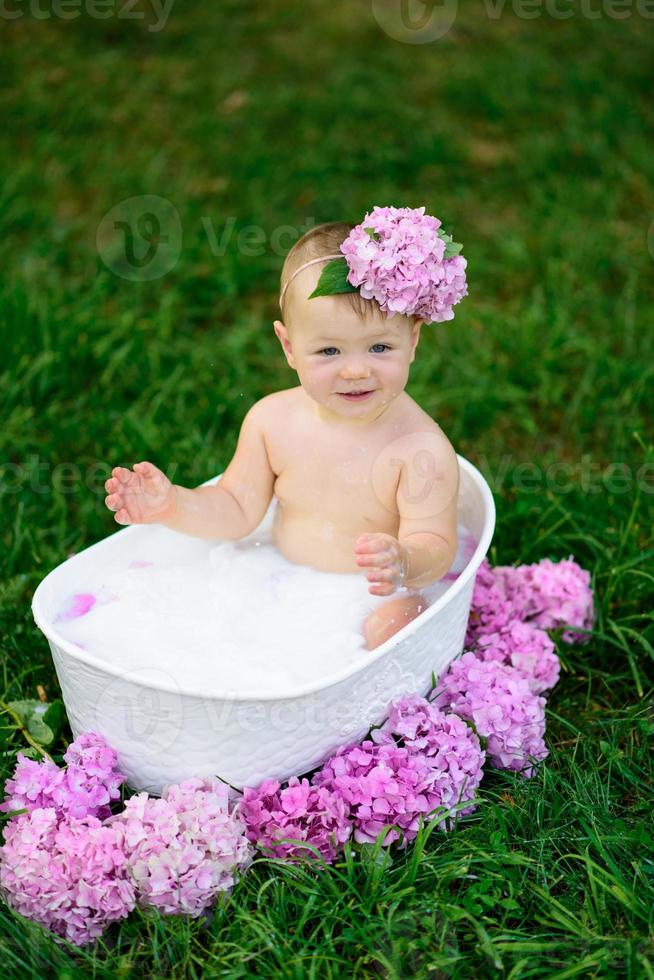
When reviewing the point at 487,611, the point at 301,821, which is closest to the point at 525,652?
the point at 487,611

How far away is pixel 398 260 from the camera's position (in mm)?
1705

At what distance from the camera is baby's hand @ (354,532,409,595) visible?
1.72 meters

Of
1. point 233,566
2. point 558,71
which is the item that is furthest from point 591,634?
point 558,71

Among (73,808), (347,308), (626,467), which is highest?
(347,308)

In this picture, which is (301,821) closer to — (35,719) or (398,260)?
(35,719)

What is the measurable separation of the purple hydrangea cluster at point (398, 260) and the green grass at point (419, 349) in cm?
82

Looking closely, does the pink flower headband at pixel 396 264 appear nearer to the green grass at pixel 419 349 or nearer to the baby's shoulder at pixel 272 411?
the baby's shoulder at pixel 272 411

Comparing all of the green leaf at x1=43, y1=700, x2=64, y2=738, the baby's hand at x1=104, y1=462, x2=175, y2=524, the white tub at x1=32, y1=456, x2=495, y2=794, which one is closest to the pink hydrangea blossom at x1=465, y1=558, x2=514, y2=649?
the white tub at x1=32, y1=456, x2=495, y2=794

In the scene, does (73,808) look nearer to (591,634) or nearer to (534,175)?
(591,634)

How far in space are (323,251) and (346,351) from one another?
16cm

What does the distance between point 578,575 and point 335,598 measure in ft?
1.77

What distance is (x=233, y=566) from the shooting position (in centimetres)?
206

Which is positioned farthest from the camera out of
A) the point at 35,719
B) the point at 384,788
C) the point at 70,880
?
the point at 35,719

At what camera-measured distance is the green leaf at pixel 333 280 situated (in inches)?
68.3
